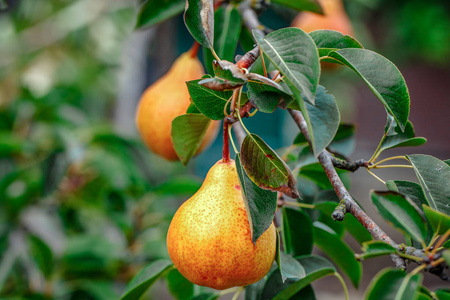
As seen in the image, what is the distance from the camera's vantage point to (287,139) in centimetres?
301

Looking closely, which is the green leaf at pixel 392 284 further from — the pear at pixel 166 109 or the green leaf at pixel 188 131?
the pear at pixel 166 109

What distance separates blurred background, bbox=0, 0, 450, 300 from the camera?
91 cm

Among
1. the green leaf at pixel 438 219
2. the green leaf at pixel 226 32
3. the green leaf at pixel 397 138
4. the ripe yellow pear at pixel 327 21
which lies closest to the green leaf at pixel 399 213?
the green leaf at pixel 438 219

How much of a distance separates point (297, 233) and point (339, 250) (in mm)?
96

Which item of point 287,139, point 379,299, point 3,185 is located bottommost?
point 287,139

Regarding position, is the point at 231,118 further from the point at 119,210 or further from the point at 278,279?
the point at 119,210

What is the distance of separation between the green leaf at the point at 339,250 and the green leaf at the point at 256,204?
0.74ft

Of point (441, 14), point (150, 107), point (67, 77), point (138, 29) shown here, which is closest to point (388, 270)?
point (150, 107)

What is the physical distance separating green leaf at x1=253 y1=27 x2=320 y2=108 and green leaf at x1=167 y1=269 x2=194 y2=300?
35cm

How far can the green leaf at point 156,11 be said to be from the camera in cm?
69

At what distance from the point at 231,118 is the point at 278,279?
0.19m

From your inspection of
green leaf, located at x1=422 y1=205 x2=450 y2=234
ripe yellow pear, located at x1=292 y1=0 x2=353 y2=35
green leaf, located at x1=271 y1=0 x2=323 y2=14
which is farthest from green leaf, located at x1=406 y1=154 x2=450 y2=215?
ripe yellow pear, located at x1=292 y1=0 x2=353 y2=35

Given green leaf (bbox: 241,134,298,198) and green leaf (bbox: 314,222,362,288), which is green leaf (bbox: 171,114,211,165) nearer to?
green leaf (bbox: 241,134,298,198)

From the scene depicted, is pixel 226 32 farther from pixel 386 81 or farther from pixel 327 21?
pixel 327 21
